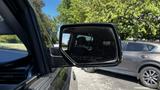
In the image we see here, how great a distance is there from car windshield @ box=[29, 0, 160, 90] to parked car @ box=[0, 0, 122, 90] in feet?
0.20

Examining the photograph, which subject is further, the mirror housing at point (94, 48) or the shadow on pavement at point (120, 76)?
the shadow on pavement at point (120, 76)

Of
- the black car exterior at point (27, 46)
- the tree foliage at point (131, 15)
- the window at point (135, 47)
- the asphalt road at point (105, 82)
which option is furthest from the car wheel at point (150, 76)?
the black car exterior at point (27, 46)

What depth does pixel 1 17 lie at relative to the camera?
1833 millimetres

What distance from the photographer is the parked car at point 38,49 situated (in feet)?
5.40

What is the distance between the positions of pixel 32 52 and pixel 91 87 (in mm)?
8185

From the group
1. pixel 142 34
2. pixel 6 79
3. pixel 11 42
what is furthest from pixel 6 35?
pixel 142 34

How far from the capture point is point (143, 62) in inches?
416

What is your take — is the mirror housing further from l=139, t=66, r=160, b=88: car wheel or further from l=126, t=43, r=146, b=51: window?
l=126, t=43, r=146, b=51: window

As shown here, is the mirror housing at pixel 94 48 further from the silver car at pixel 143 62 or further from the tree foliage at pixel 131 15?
the tree foliage at pixel 131 15

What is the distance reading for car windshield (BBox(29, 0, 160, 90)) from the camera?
9867mm

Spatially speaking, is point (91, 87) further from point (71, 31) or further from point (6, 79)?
point (6, 79)

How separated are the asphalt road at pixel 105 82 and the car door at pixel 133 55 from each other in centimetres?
51

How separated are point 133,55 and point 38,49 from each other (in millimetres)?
9493

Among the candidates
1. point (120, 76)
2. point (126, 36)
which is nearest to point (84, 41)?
point (120, 76)
